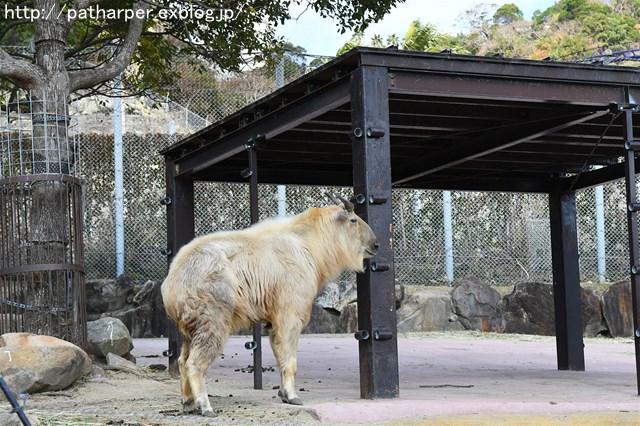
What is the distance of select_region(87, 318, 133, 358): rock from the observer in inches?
467

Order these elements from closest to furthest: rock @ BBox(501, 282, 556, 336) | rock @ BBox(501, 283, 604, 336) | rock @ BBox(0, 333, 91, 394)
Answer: rock @ BBox(0, 333, 91, 394) → rock @ BBox(501, 283, 604, 336) → rock @ BBox(501, 282, 556, 336)

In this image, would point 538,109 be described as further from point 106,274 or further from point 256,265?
point 106,274

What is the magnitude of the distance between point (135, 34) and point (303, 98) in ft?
14.1

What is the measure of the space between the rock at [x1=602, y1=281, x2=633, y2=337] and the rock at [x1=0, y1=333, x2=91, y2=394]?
11.4 m

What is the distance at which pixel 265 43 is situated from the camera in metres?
16.1

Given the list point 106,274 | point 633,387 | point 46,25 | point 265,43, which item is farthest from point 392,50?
point 106,274

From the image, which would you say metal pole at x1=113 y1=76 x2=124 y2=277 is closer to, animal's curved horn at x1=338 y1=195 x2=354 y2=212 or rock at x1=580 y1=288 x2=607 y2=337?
rock at x1=580 y1=288 x2=607 y2=337

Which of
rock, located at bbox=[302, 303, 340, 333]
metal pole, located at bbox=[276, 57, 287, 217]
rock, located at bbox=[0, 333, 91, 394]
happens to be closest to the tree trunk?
rock, located at bbox=[0, 333, 91, 394]

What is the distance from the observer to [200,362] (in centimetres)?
774

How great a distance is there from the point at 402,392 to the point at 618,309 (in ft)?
32.8

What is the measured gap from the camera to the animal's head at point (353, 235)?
862 centimetres

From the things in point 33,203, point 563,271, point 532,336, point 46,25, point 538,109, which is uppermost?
point 46,25

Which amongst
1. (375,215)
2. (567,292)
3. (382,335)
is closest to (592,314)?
(567,292)

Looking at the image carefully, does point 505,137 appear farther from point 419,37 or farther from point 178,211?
point 419,37
